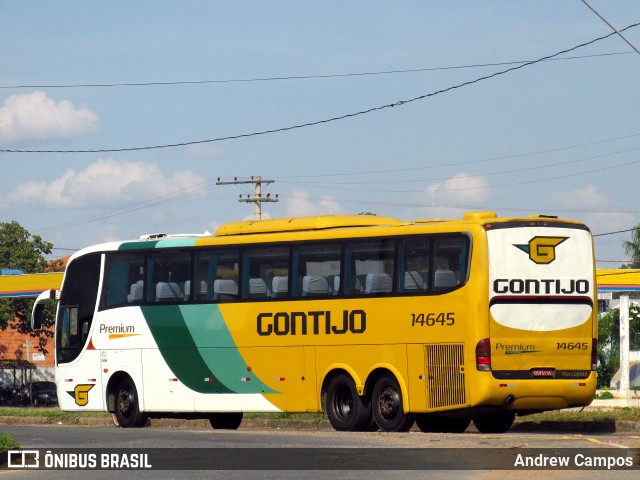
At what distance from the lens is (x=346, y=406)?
2262cm

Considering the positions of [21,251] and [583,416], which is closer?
[583,416]

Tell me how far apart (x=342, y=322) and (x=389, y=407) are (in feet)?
5.48

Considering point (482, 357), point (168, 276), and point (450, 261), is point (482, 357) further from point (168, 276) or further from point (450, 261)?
point (168, 276)

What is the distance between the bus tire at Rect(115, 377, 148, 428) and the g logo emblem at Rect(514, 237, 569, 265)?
28.9 feet

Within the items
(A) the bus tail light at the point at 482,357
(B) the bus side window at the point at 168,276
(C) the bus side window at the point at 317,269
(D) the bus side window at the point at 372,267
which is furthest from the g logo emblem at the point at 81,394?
(A) the bus tail light at the point at 482,357

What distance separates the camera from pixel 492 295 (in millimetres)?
20484

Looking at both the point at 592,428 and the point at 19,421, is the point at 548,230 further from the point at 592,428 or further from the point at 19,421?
the point at 19,421

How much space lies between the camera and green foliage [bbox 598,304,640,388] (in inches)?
2068

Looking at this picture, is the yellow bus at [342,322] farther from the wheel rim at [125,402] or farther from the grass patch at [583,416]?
the grass patch at [583,416]

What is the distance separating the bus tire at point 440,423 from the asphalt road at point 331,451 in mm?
2970

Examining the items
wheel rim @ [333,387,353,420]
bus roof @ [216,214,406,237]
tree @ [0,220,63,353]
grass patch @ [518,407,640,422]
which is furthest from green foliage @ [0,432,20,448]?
tree @ [0,220,63,353]

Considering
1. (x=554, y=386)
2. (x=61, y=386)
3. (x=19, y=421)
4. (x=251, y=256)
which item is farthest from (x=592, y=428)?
(x=19, y=421)

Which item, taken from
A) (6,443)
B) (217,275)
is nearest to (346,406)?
(217,275)

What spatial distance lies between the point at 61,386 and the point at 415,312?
923cm
